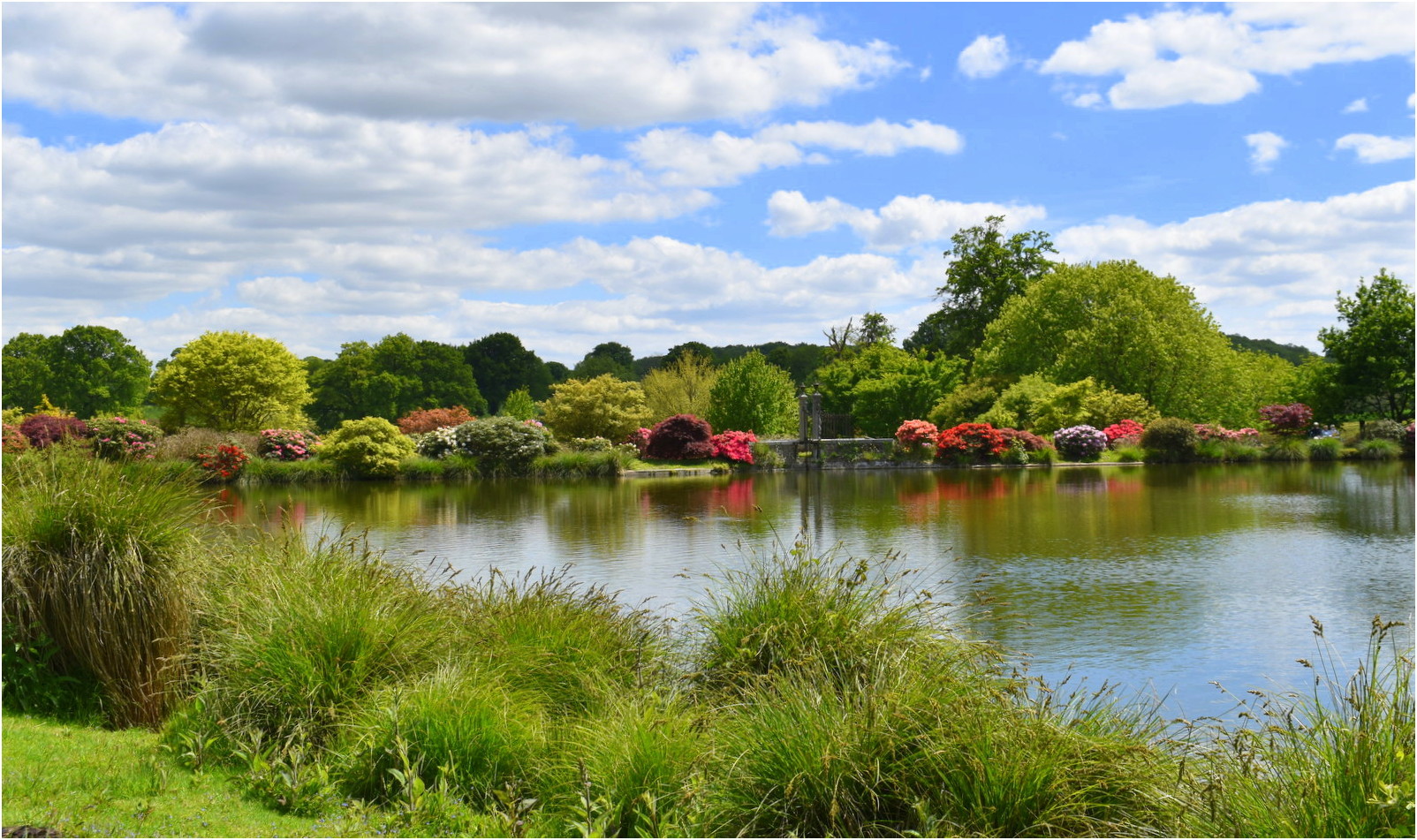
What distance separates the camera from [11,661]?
5488 mm

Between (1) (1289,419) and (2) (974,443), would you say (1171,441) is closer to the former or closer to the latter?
(1) (1289,419)

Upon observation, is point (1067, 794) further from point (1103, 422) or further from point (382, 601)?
point (1103, 422)

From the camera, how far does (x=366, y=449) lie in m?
25.5

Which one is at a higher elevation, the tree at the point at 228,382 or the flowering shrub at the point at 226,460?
the tree at the point at 228,382

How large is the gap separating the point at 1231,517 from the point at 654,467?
16.1m

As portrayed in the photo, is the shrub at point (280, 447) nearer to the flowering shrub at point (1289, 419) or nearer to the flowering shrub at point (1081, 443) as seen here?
the flowering shrub at point (1081, 443)

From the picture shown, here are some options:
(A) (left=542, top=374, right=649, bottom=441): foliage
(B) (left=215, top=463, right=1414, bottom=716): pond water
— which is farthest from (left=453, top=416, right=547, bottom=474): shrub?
(A) (left=542, top=374, right=649, bottom=441): foliage

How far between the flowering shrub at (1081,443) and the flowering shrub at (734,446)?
30.7 feet

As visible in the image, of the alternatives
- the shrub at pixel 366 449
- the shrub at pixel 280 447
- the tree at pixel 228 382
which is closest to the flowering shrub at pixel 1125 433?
the shrub at pixel 366 449

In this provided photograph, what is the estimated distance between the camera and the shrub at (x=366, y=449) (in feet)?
83.6

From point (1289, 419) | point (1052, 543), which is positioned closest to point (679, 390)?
point (1289, 419)

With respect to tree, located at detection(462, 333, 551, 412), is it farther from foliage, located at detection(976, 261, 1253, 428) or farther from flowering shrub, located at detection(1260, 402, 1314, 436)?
flowering shrub, located at detection(1260, 402, 1314, 436)

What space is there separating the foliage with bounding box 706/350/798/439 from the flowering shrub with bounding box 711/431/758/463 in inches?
118

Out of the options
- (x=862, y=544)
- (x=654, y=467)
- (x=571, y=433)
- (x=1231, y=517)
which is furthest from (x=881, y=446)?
(x=862, y=544)
